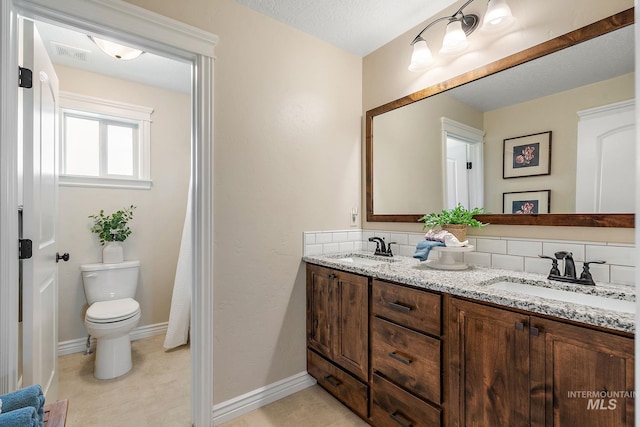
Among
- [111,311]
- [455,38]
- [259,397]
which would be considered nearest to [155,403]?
[259,397]

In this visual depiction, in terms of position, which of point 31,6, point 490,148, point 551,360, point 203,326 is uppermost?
point 31,6

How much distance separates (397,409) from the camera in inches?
57.1

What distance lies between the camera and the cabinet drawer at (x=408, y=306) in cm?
128

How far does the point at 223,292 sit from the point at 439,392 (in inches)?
48.4

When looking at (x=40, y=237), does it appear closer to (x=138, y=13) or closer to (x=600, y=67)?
(x=138, y=13)

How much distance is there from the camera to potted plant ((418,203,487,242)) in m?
1.62

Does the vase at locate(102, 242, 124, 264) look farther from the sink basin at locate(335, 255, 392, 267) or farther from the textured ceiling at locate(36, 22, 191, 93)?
the sink basin at locate(335, 255, 392, 267)

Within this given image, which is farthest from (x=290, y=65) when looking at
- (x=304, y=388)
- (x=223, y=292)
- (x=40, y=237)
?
(x=304, y=388)

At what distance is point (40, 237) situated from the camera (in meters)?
1.43

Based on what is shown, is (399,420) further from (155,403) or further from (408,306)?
(155,403)

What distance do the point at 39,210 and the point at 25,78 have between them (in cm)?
60

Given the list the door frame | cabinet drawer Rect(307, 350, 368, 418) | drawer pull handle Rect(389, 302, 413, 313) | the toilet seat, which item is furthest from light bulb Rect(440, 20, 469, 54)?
the toilet seat

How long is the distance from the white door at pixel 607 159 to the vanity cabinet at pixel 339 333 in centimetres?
110

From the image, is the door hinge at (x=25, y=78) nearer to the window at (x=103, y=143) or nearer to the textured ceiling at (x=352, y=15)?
the textured ceiling at (x=352, y=15)
